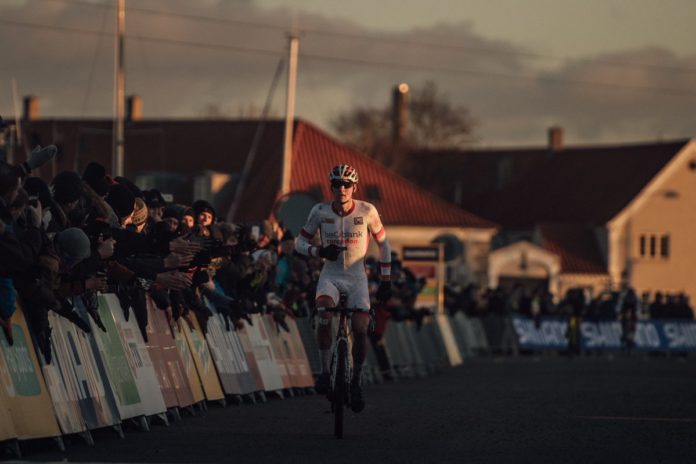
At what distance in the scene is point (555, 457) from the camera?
551 inches

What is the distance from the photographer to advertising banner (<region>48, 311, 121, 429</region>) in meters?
14.3

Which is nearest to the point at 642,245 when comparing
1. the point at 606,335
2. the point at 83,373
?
the point at 606,335

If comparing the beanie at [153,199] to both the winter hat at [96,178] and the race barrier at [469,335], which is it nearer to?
the winter hat at [96,178]

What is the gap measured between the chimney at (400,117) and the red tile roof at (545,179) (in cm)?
156

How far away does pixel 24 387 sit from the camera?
13.3m

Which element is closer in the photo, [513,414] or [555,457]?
[555,457]

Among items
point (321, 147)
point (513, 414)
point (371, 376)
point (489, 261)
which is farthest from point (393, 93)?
→ point (513, 414)

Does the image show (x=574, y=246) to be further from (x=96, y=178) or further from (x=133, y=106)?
(x=96, y=178)

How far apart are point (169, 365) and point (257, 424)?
37.5 inches

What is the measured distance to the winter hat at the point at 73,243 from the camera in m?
13.7

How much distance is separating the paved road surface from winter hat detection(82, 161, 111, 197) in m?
2.09

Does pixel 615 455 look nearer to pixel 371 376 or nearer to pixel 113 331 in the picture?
pixel 113 331

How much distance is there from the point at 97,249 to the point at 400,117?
101 metres

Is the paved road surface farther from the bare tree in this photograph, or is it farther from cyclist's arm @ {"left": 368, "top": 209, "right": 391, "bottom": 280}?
the bare tree
